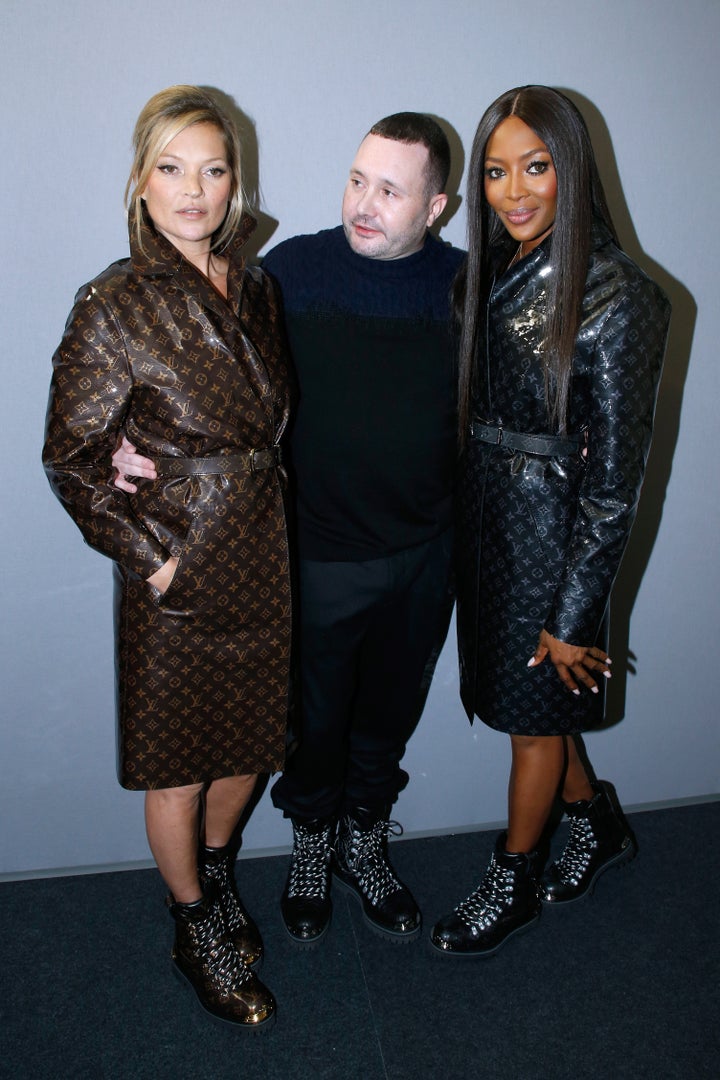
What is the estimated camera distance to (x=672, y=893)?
210 cm

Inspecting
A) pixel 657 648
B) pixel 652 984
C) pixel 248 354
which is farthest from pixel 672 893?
pixel 248 354

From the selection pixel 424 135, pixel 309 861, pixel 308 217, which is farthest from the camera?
pixel 309 861

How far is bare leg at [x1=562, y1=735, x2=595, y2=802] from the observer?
6.89ft

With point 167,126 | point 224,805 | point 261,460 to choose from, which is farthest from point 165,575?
point 167,126

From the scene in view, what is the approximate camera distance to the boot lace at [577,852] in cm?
207

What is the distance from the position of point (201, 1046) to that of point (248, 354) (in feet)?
4.31

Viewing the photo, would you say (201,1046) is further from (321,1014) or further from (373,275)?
(373,275)

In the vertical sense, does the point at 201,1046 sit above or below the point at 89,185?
below

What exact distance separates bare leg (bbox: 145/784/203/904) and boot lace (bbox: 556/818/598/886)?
2.94 ft

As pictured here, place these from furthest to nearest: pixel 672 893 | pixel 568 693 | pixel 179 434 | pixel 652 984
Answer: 1. pixel 672 893
2. pixel 652 984
3. pixel 568 693
4. pixel 179 434

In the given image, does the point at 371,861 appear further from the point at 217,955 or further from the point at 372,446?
the point at 372,446

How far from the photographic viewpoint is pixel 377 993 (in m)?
1.81

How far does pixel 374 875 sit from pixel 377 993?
Answer: 27 cm

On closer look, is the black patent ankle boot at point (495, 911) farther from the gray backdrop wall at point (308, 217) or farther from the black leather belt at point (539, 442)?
the black leather belt at point (539, 442)
